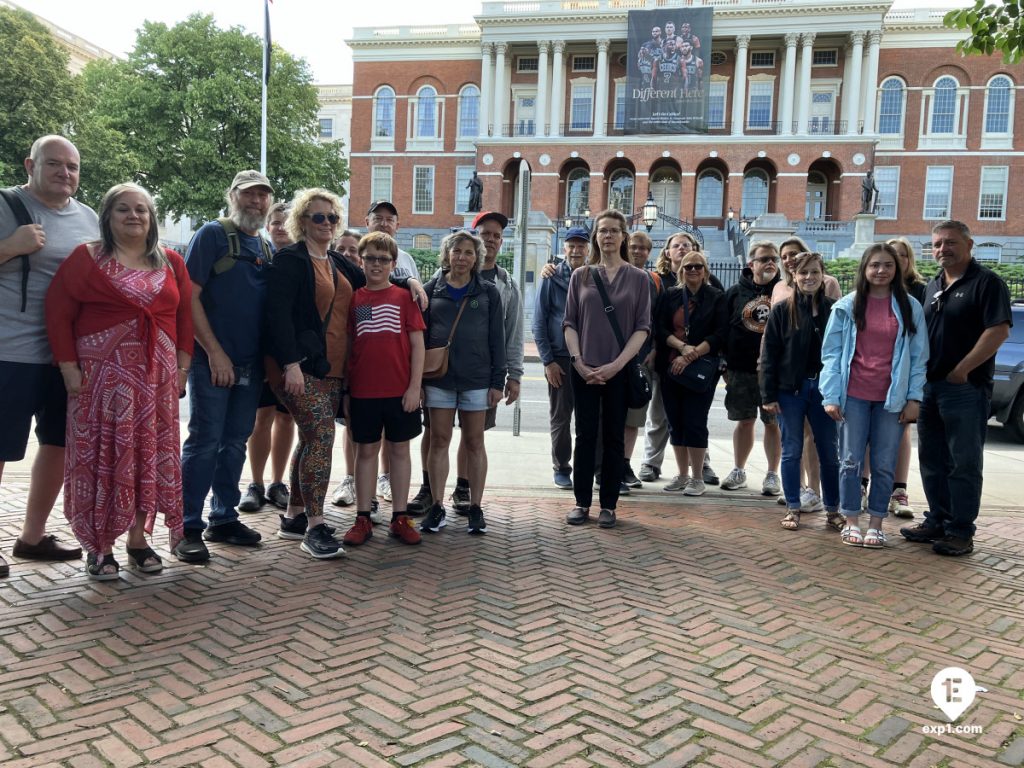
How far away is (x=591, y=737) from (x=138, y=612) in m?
2.16

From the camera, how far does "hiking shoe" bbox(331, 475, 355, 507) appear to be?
5770 mm

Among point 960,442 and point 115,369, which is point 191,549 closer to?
point 115,369

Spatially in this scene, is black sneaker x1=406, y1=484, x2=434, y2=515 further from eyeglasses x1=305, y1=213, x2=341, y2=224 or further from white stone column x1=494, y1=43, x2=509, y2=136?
white stone column x1=494, y1=43, x2=509, y2=136

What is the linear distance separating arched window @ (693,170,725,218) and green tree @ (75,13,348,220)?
70.2ft

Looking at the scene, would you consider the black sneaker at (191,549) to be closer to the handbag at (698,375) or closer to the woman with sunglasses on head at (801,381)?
the handbag at (698,375)

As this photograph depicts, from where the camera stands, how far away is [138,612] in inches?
142

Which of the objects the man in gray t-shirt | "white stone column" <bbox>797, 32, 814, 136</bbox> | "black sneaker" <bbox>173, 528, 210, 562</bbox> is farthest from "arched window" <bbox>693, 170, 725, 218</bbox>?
the man in gray t-shirt

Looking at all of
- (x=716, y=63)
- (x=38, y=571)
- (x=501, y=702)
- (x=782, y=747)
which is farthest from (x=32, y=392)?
(x=716, y=63)

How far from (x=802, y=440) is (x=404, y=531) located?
2.82 metres

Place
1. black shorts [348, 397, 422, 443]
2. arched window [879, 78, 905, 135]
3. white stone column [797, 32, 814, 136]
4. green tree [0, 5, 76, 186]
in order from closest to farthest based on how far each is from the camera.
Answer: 1. black shorts [348, 397, 422, 443]
2. green tree [0, 5, 76, 186]
3. white stone column [797, 32, 814, 136]
4. arched window [879, 78, 905, 135]

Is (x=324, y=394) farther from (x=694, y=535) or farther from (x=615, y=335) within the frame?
(x=694, y=535)

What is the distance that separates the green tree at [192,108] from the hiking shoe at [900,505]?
31.6m

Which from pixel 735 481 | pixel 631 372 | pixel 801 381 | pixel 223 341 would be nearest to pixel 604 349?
pixel 631 372

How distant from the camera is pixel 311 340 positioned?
4449mm
